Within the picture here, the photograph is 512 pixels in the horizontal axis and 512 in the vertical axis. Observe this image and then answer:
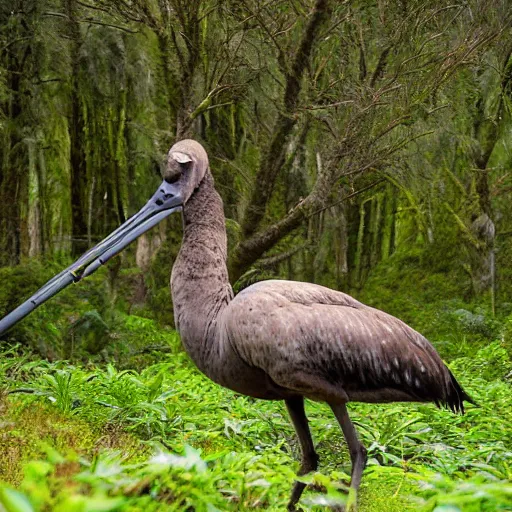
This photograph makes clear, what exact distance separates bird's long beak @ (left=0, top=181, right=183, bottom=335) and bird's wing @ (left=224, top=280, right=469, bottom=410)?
0.78 m

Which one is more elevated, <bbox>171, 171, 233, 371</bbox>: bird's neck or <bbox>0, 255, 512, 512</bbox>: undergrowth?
<bbox>171, 171, 233, 371</bbox>: bird's neck

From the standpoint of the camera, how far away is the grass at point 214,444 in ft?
6.97

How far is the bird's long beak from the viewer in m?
3.79

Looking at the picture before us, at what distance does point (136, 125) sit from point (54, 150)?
Result: 3276 mm

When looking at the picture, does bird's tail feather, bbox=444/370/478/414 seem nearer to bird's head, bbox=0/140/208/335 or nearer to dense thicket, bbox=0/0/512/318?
bird's head, bbox=0/140/208/335

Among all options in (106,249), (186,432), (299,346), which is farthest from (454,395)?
(186,432)

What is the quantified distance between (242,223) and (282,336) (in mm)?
5627

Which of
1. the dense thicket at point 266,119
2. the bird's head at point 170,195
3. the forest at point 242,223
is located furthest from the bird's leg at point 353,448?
the dense thicket at point 266,119

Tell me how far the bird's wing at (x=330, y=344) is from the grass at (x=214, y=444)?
1.51 feet

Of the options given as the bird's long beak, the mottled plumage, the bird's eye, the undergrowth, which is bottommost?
the undergrowth

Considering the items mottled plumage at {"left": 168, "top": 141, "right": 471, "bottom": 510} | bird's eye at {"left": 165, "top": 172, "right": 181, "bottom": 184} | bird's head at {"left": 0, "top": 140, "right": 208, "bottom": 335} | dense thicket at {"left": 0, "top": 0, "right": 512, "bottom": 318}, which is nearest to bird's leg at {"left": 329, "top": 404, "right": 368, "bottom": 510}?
mottled plumage at {"left": 168, "top": 141, "right": 471, "bottom": 510}

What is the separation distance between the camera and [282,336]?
3.43m

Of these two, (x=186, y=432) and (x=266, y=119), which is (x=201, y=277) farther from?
(x=266, y=119)

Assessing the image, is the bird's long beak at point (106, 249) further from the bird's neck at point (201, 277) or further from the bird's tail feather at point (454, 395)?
the bird's tail feather at point (454, 395)
